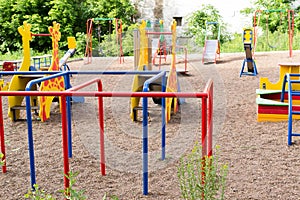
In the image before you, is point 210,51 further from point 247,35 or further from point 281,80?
point 281,80

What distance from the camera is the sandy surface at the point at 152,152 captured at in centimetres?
350

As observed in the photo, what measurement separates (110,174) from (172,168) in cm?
57

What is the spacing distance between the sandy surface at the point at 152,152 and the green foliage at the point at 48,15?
11.8m

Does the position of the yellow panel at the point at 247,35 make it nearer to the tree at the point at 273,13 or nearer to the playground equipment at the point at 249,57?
the playground equipment at the point at 249,57

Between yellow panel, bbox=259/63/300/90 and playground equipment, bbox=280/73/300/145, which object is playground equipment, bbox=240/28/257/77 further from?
playground equipment, bbox=280/73/300/145

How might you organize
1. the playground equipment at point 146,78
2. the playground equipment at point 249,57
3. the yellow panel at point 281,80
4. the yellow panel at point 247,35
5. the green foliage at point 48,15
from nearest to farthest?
the playground equipment at point 146,78 < the yellow panel at point 281,80 < the playground equipment at point 249,57 < the yellow panel at point 247,35 < the green foliage at point 48,15

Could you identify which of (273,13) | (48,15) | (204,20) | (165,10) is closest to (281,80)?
(204,20)

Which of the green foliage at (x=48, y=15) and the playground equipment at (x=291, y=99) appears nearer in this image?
the playground equipment at (x=291, y=99)

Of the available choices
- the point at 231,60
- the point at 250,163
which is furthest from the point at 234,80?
the point at 250,163

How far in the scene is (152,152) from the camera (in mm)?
4543

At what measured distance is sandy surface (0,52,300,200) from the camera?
3.50 meters

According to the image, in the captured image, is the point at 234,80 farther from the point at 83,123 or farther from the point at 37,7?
the point at 37,7

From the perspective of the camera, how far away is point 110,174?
12.6 ft

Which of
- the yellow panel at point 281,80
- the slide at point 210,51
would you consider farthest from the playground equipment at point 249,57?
→ the slide at point 210,51
